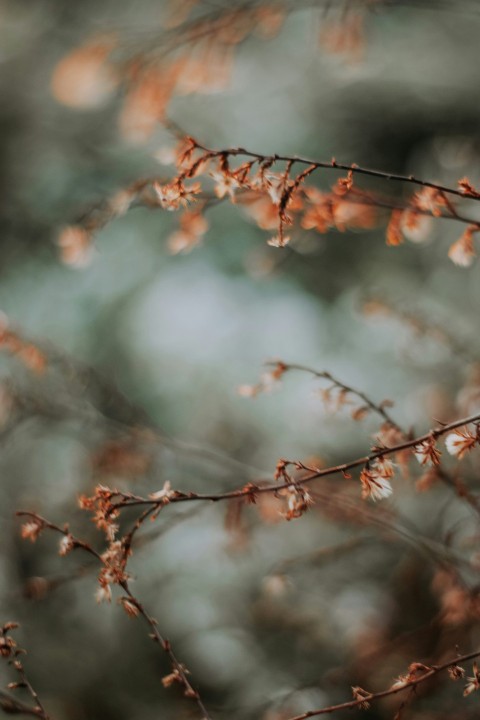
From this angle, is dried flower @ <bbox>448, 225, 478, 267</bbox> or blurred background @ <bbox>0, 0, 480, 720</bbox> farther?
blurred background @ <bbox>0, 0, 480, 720</bbox>

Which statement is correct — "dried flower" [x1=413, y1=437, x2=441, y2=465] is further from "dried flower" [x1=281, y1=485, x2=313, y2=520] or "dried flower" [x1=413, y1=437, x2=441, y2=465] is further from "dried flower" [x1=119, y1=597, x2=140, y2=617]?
"dried flower" [x1=119, y1=597, x2=140, y2=617]

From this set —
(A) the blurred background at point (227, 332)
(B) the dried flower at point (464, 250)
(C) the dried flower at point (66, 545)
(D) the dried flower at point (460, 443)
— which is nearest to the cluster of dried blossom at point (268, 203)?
(B) the dried flower at point (464, 250)

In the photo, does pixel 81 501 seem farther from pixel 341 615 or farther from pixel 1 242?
pixel 1 242

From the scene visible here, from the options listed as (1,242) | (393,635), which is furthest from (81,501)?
(1,242)

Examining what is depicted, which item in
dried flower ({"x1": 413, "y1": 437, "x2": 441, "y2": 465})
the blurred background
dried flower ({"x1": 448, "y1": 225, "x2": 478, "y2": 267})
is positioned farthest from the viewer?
the blurred background

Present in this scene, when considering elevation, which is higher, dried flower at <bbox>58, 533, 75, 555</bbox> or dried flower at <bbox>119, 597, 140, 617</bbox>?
dried flower at <bbox>58, 533, 75, 555</bbox>

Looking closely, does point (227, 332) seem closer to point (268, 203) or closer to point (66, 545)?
point (268, 203)

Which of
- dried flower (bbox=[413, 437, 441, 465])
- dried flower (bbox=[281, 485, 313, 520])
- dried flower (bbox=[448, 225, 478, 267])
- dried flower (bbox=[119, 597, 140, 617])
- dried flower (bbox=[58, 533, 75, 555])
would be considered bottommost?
dried flower (bbox=[119, 597, 140, 617])

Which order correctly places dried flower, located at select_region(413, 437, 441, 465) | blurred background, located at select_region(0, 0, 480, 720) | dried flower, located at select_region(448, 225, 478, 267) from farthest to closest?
blurred background, located at select_region(0, 0, 480, 720), dried flower, located at select_region(448, 225, 478, 267), dried flower, located at select_region(413, 437, 441, 465)

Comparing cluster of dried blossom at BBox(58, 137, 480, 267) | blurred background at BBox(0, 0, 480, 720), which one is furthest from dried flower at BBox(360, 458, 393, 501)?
blurred background at BBox(0, 0, 480, 720)
